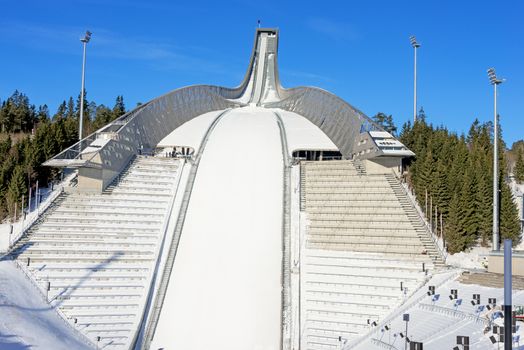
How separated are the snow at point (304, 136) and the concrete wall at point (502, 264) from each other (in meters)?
12.3

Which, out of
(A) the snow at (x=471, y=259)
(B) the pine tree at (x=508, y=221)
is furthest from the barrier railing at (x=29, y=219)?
(B) the pine tree at (x=508, y=221)

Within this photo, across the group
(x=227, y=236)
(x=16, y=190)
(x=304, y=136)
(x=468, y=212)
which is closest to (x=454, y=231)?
(x=468, y=212)

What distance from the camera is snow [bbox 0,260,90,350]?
1345 centimetres

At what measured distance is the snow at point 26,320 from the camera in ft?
44.1

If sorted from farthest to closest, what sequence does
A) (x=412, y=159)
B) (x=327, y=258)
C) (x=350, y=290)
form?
(x=412, y=159), (x=327, y=258), (x=350, y=290)

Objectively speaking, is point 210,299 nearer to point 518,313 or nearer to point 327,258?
point 327,258

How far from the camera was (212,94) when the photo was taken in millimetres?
40344

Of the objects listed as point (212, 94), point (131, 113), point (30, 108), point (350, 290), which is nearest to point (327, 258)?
point (350, 290)

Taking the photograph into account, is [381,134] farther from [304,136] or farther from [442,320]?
[442,320]

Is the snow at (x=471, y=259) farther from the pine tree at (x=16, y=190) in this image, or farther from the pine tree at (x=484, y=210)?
the pine tree at (x=16, y=190)

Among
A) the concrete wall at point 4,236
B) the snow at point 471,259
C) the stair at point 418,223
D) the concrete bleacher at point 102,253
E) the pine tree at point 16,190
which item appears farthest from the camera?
the pine tree at point 16,190

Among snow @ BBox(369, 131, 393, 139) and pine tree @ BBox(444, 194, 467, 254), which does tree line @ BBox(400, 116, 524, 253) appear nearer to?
pine tree @ BBox(444, 194, 467, 254)

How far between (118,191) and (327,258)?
32.6 feet

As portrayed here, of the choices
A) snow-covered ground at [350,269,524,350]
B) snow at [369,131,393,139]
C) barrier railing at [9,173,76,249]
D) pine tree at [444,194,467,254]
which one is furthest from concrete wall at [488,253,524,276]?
barrier railing at [9,173,76,249]
